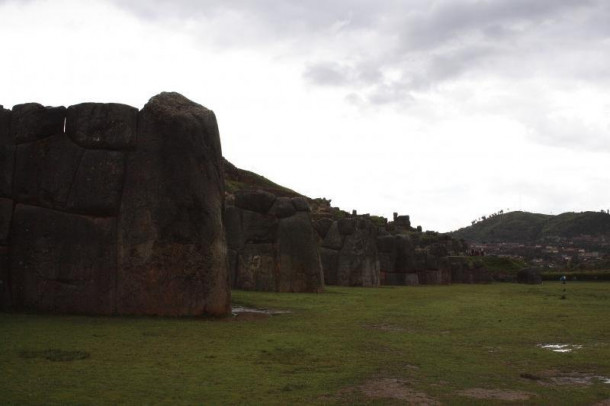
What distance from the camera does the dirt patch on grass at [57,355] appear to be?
23.3ft

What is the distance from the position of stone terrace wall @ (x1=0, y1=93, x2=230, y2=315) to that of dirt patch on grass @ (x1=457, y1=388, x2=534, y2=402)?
6.31 metres

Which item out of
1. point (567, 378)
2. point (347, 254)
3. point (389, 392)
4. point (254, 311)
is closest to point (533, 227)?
point (347, 254)

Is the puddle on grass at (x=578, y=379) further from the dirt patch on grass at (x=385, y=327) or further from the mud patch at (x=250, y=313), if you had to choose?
the mud patch at (x=250, y=313)

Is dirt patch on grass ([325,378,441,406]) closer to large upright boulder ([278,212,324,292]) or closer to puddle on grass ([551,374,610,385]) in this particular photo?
puddle on grass ([551,374,610,385])

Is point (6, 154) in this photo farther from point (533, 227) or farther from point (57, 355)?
point (533, 227)

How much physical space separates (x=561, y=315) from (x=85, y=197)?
10.6 metres

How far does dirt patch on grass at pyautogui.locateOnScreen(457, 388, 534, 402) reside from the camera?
19.9 feet

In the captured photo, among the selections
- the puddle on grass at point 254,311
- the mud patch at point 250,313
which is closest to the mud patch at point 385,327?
the mud patch at point 250,313

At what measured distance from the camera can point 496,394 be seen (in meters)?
6.21

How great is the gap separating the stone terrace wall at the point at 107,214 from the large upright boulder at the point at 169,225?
0.06 feet

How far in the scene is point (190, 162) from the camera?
38.9 ft

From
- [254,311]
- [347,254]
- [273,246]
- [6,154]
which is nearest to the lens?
[6,154]

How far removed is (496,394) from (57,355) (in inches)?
190

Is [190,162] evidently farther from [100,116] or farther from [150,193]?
[100,116]
